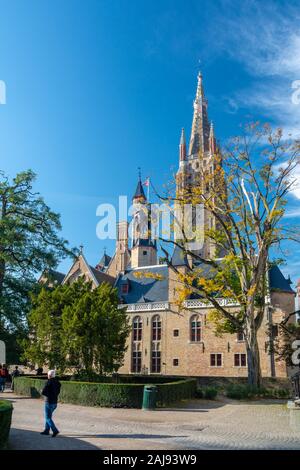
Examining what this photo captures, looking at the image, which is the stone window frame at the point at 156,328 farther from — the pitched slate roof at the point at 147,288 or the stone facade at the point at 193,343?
the pitched slate roof at the point at 147,288

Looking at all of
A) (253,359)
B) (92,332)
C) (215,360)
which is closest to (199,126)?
(215,360)

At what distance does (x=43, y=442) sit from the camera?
10.1m

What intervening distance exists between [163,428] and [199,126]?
8155 centimetres

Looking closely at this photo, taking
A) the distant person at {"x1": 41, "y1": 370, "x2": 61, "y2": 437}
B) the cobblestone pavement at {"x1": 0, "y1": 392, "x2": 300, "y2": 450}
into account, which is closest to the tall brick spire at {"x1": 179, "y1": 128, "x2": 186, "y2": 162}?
the cobblestone pavement at {"x1": 0, "y1": 392, "x2": 300, "y2": 450}

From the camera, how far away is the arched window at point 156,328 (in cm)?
4019

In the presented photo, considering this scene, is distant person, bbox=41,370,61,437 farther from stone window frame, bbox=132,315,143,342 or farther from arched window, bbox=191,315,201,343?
stone window frame, bbox=132,315,143,342

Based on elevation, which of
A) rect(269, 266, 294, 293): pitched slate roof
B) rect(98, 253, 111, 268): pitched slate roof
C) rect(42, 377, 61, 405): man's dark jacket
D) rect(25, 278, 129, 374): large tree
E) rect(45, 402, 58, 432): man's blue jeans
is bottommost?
rect(45, 402, 58, 432): man's blue jeans

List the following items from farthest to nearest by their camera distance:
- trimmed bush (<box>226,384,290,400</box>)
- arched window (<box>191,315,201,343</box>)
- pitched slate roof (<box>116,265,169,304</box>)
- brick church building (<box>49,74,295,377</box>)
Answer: pitched slate roof (<box>116,265,169,304</box>) → arched window (<box>191,315,201,343</box>) → brick church building (<box>49,74,295,377</box>) → trimmed bush (<box>226,384,290,400</box>)

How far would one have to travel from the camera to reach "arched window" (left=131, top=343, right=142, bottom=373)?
132 ft

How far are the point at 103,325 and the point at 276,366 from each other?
1785 centimetres

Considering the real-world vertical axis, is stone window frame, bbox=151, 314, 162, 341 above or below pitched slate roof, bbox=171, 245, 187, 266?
below

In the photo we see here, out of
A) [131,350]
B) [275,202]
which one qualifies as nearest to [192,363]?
[131,350]

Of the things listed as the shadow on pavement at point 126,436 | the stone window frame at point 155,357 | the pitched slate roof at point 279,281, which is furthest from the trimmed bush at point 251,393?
the stone window frame at point 155,357

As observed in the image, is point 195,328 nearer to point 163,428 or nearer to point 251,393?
point 251,393
